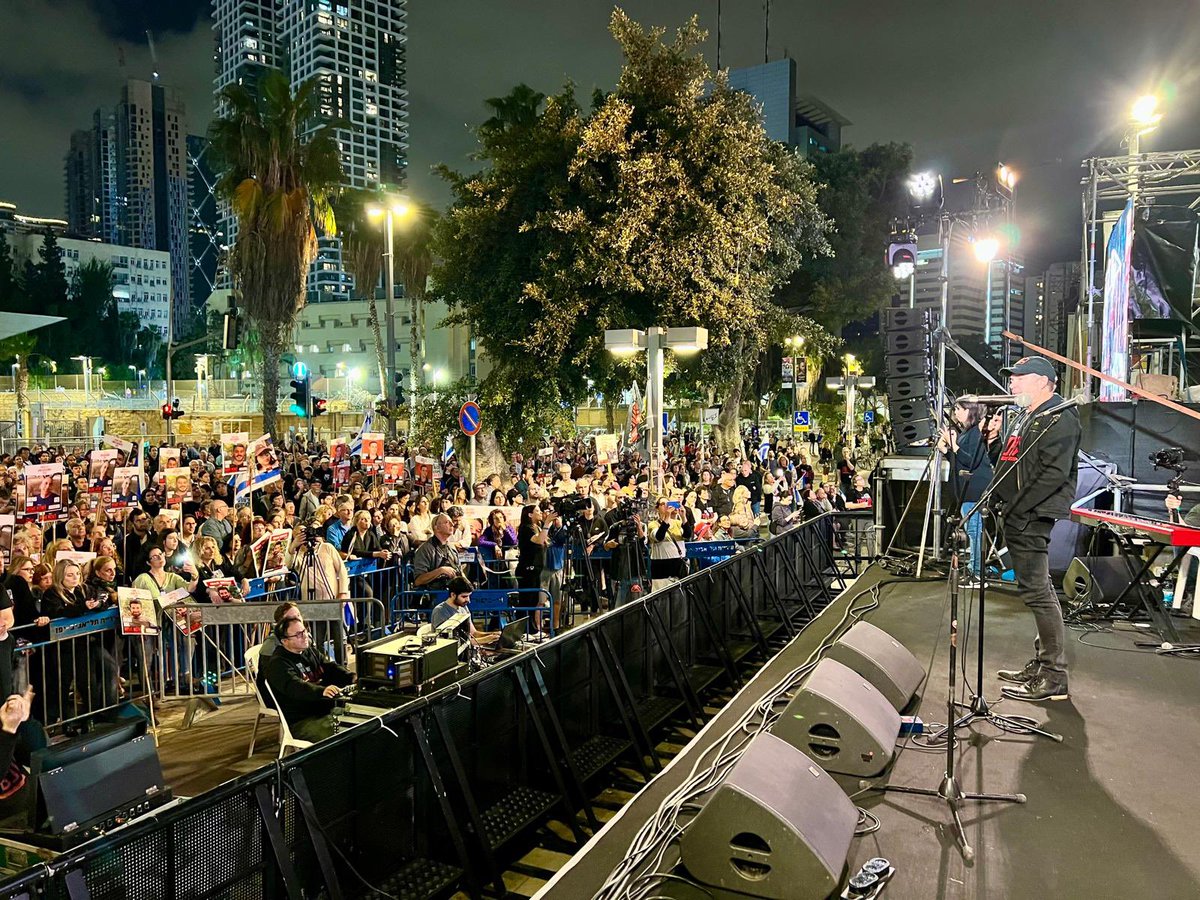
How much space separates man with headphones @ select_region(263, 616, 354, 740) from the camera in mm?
5609

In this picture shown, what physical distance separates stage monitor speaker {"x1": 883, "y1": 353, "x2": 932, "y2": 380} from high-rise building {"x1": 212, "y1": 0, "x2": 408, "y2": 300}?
165795 mm

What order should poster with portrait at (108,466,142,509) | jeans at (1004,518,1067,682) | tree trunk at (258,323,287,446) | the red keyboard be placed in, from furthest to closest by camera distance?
tree trunk at (258,323,287,446) → poster with portrait at (108,466,142,509) → the red keyboard → jeans at (1004,518,1067,682)

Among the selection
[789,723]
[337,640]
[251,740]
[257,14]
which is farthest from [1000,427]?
[257,14]

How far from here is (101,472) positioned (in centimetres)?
1330

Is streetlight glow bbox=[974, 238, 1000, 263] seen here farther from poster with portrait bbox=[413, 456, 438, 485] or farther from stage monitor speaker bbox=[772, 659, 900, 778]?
stage monitor speaker bbox=[772, 659, 900, 778]

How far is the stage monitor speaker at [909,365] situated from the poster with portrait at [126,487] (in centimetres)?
1126

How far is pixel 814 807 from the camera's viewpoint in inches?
133

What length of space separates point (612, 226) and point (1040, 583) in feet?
45.7

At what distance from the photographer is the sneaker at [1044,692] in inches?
209

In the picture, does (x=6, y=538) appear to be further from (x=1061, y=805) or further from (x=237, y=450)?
(x=1061, y=805)

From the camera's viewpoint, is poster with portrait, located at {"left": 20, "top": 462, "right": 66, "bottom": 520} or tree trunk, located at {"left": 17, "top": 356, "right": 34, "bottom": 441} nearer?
poster with portrait, located at {"left": 20, "top": 462, "right": 66, "bottom": 520}

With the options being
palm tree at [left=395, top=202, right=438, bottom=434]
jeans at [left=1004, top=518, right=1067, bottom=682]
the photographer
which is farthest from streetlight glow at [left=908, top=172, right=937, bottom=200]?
palm tree at [left=395, top=202, right=438, bottom=434]

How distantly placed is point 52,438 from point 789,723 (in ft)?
132

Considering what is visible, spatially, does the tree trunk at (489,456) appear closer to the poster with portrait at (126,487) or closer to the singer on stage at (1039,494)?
the poster with portrait at (126,487)
